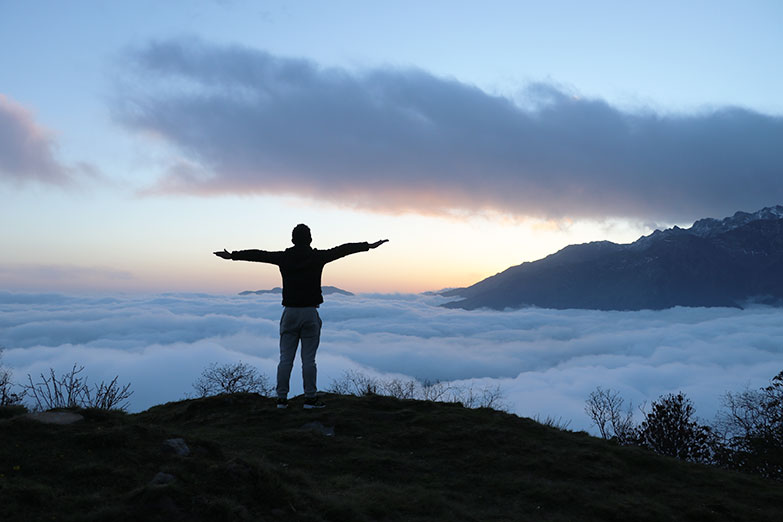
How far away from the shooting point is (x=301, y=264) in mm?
11000

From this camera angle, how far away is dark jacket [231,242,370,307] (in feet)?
36.0

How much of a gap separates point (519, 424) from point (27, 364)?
163555mm

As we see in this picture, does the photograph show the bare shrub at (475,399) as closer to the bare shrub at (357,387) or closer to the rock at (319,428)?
the bare shrub at (357,387)

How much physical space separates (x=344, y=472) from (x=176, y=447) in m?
2.64

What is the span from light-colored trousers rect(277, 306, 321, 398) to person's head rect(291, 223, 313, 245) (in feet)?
5.17

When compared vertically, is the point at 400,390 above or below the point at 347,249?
below

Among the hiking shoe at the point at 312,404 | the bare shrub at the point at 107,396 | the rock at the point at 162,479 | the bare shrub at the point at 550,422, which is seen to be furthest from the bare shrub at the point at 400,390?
the rock at the point at 162,479

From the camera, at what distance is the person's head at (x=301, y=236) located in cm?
1132

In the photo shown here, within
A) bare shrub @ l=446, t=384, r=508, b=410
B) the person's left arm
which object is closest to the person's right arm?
the person's left arm

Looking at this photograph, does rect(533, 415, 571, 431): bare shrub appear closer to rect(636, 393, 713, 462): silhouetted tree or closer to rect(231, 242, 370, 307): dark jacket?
rect(231, 242, 370, 307): dark jacket

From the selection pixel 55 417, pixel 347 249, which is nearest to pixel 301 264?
pixel 347 249

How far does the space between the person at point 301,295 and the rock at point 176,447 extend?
422 cm

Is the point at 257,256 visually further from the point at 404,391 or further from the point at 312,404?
the point at 404,391

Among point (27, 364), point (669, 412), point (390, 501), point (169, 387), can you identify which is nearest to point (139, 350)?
point (27, 364)
